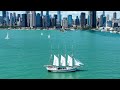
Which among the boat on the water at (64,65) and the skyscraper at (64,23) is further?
the skyscraper at (64,23)

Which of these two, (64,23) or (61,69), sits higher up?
(64,23)

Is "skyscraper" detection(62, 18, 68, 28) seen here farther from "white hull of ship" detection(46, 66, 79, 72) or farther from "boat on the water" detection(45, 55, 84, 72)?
"white hull of ship" detection(46, 66, 79, 72)

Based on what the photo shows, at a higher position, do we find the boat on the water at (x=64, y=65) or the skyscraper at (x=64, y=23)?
the skyscraper at (x=64, y=23)

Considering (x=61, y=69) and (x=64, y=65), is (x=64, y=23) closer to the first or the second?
(x=64, y=65)

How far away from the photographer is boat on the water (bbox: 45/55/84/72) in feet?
42.6

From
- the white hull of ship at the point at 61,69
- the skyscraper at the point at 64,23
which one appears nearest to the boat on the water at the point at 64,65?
the white hull of ship at the point at 61,69

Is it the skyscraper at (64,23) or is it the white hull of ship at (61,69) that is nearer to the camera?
the white hull of ship at (61,69)

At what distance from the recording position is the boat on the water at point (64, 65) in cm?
1299

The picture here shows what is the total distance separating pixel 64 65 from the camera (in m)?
13.7

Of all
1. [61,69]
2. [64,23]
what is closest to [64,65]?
[61,69]

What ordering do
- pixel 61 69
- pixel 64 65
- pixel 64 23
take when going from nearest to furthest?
pixel 61 69 < pixel 64 65 < pixel 64 23

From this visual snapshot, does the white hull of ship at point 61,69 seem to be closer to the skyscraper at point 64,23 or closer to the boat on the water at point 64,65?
the boat on the water at point 64,65
